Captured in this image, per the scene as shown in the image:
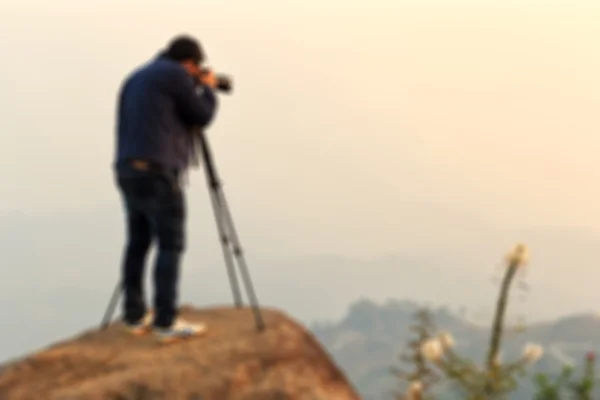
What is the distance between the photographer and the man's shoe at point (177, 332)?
7527 millimetres

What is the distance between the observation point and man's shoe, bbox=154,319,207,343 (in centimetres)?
753

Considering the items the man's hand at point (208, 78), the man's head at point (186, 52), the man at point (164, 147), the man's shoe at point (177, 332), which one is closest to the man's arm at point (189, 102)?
the man at point (164, 147)

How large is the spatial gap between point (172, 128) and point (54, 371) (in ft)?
8.46

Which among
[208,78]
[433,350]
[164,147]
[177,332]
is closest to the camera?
[433,350]

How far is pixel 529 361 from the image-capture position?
5.63 m

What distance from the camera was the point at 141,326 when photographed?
809 cm

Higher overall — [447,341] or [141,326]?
[447,341]

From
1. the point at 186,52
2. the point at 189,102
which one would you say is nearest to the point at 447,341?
the point at 189,102

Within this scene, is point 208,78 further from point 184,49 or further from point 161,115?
point 161,115

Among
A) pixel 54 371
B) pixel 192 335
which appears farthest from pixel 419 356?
pixel 54 371

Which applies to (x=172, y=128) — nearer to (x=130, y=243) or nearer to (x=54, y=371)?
(x=130, y=243)

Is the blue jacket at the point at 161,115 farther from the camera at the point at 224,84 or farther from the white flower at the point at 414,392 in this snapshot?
the white flower at the point at 414,392

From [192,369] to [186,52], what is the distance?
305 cm

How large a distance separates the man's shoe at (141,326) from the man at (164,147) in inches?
17.2
